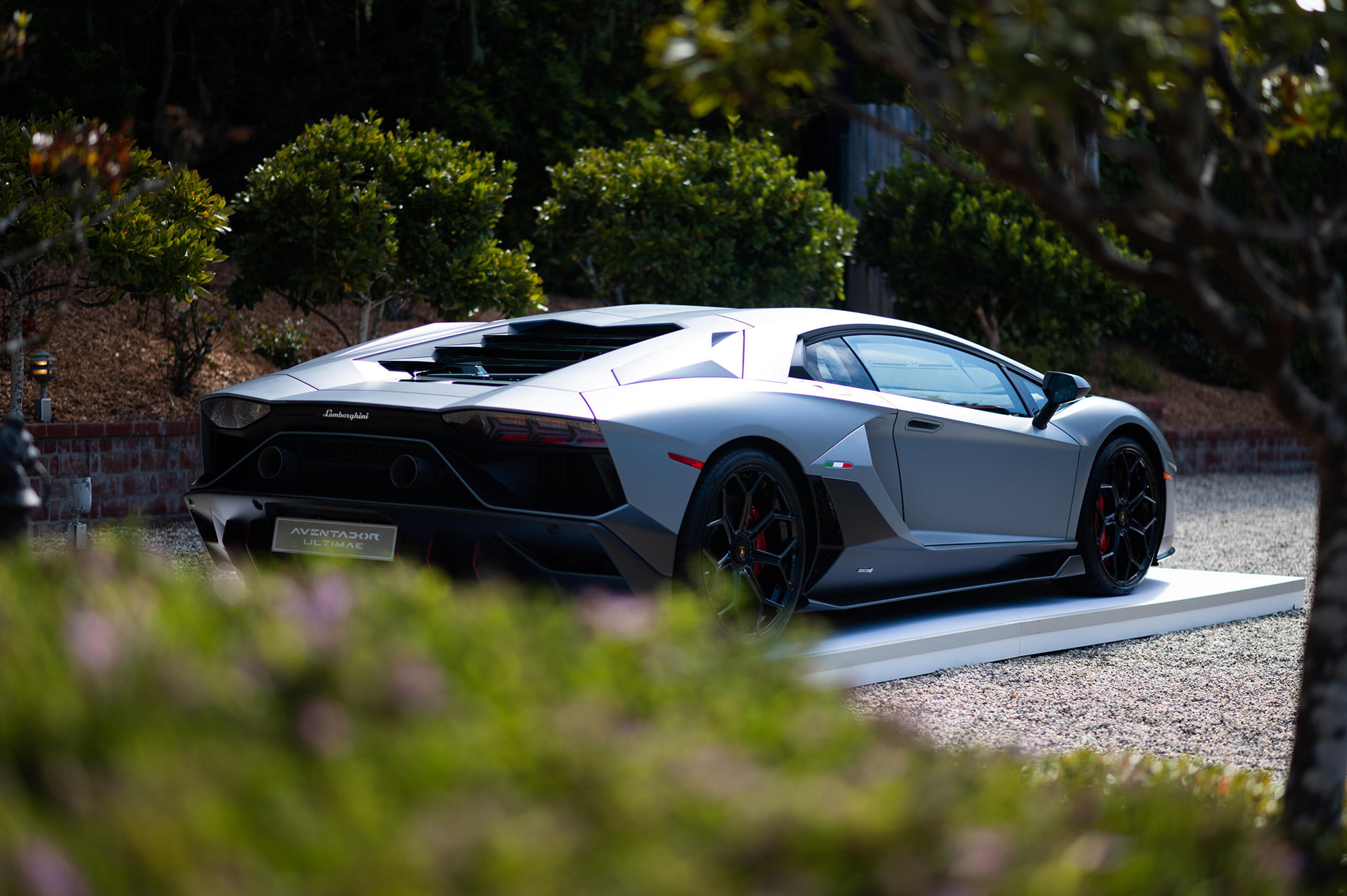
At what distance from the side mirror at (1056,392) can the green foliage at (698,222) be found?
207 inches

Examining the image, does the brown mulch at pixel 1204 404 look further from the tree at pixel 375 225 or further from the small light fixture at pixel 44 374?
the small light fixture at pixel 44 374

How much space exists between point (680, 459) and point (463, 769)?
10.3 feet

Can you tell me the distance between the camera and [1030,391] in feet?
21.0

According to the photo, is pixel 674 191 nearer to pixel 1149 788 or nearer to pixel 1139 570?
pixel 1139 570

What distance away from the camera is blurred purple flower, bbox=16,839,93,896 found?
1.30 m

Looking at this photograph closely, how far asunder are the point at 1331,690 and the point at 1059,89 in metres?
1.25

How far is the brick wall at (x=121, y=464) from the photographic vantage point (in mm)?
8703

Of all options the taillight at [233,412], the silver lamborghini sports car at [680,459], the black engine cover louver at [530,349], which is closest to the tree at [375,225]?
the silver lamborghini sports car at [680,459]

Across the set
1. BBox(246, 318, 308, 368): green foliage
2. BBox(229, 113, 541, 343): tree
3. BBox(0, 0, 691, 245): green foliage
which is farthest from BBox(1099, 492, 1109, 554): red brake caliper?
BBox(0, 0, 691, 245): green foliage

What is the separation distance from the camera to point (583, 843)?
4.81 feet

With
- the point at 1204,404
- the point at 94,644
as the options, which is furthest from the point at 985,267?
the point at 94,644

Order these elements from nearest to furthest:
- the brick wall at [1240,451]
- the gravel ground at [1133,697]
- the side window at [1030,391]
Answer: the gravel ground at [1133,697] < the side window at [1030,391] < the brick wall at [1240,451]

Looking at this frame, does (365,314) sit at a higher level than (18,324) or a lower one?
higher

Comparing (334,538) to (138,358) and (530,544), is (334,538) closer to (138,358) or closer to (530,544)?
(530,544)
